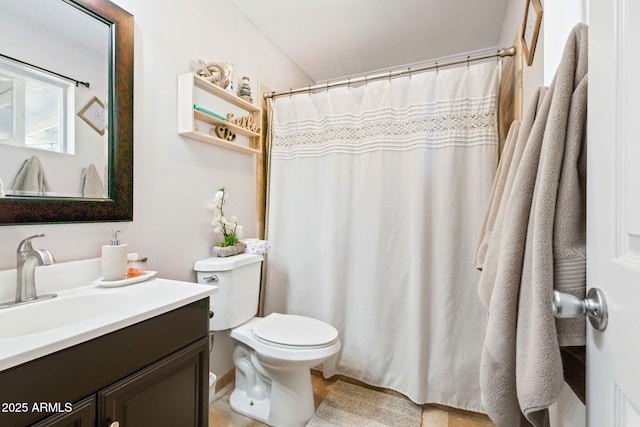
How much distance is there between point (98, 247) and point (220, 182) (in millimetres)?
739

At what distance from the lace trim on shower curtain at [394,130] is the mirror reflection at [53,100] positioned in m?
1.13

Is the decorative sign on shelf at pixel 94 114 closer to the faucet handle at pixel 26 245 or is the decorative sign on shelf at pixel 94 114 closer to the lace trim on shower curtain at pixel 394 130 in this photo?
the faucet handle at pixel 26 245

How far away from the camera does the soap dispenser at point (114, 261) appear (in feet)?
3.64

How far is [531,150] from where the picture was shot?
65 cm

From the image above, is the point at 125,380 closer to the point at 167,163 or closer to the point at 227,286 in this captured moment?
the point at 227,286

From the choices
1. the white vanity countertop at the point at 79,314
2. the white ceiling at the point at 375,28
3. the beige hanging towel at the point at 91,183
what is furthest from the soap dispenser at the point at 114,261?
the white ceiling at the point at 375,28

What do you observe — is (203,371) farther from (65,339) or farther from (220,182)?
(220,182)

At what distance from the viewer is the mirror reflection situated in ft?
3.12

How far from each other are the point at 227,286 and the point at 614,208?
1.51 meters

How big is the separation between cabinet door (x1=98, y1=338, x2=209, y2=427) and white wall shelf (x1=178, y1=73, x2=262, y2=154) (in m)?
1.05

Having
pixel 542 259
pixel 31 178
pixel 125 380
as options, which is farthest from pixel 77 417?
pixel 542 259

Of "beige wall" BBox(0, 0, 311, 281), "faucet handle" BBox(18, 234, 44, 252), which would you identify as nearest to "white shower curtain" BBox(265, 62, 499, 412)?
"beige wall" BBox(0, 0, 311, 281)

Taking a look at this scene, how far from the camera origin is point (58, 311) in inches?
37.0

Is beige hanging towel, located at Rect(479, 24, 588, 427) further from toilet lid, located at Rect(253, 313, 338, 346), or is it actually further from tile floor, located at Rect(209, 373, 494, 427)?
tile floor, located at Rect(209, 373, 494, 427)
